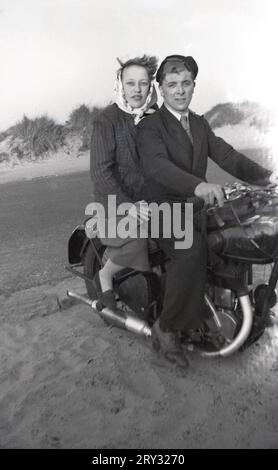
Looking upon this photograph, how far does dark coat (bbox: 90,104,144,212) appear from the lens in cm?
292

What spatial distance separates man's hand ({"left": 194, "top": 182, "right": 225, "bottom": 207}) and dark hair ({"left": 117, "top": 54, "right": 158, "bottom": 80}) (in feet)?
3.56

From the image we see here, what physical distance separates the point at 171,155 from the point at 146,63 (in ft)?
2.26

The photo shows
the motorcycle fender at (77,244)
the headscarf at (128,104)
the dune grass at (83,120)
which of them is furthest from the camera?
the dune grass at (83,120)

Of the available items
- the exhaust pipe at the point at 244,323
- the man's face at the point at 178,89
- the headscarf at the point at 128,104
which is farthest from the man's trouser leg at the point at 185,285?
the headscarf at the point at 128,104

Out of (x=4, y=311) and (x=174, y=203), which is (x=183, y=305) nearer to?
(x=174, y=203)

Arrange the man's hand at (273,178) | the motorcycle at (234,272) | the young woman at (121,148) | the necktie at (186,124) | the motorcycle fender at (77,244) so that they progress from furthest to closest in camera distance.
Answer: the motorcycle fender at (77,244)
the young woman at (121,148)
the necktie at (186,124)
the man's hand at (273,178)
the motorcycle at (234,272)

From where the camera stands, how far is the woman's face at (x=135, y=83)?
117 inches

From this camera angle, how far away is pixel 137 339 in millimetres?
3260

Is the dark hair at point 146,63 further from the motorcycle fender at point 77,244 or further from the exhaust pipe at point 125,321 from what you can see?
the exhaust pipe at point 125,321

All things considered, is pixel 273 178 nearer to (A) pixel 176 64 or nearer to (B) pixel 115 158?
(A) pixel 176 64

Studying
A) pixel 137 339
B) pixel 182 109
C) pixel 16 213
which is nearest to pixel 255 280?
pixel 137 339

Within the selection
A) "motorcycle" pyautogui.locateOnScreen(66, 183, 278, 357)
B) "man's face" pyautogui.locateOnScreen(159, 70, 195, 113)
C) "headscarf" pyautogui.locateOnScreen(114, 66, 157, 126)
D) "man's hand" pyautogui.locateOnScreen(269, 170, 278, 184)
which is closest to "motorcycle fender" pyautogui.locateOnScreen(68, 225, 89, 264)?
"motorcycle" pyautogui.locateOnScreen(66, 183, 278, 357)

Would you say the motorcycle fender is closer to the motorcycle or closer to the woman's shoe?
the woman's shoe

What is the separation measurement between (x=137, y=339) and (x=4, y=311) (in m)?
1.39
